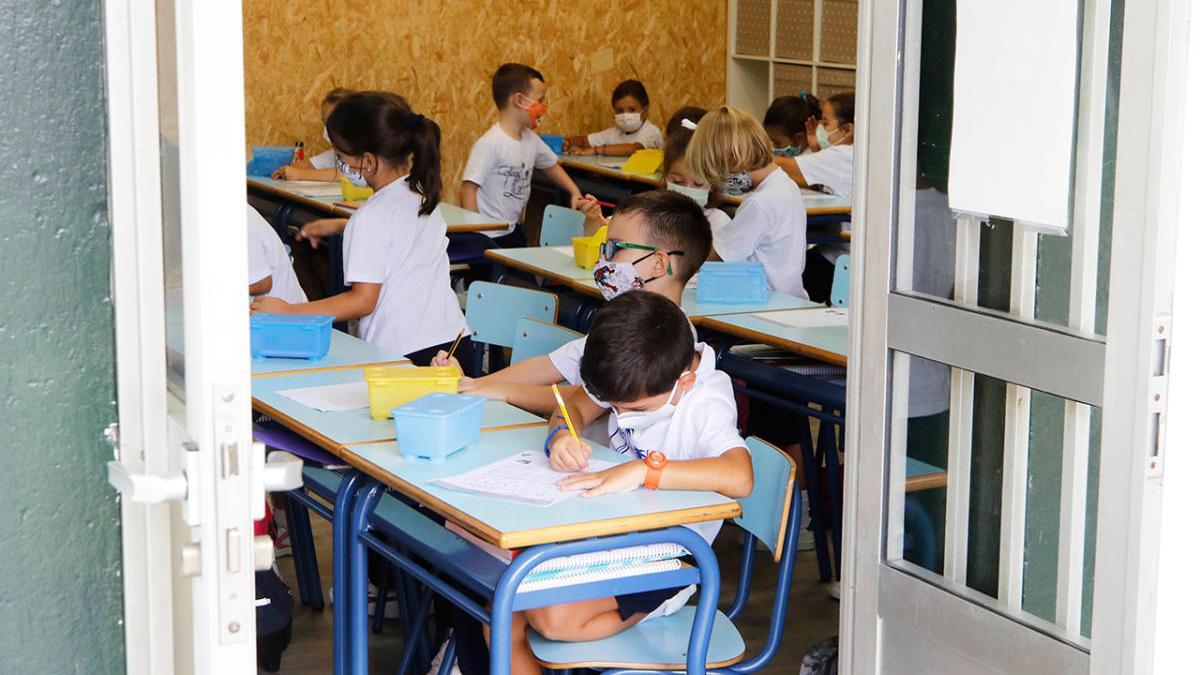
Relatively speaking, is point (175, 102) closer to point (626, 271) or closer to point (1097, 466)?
point (1097, 466)

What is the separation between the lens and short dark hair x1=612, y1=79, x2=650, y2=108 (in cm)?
855

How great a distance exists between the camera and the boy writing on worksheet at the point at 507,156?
Answer: 6.58 metres

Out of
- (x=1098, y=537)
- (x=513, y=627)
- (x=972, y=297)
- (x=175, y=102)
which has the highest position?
(x=175, y=102)

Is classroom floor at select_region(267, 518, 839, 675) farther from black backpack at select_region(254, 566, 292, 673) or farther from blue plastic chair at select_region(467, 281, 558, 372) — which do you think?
blue plastic chair at select_region(467, 281, 558, 372)

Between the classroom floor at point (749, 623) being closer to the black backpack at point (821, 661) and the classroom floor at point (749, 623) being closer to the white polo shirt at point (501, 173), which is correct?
the black backpack at point (821, 661)

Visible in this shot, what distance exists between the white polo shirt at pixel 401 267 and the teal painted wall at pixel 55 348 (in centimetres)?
235

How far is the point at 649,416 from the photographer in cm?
270

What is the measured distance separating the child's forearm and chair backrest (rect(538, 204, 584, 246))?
10.2ft

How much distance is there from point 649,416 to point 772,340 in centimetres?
116

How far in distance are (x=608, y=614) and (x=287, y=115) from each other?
635cm

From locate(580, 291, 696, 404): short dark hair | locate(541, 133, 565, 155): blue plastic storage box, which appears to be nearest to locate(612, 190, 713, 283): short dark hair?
locate(580, 291, 696, 404): short dark hair

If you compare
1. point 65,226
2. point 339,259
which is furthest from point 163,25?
point 339,259

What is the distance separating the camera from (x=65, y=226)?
153cm

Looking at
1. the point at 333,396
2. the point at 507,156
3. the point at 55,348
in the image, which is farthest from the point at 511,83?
the point at 55,348
